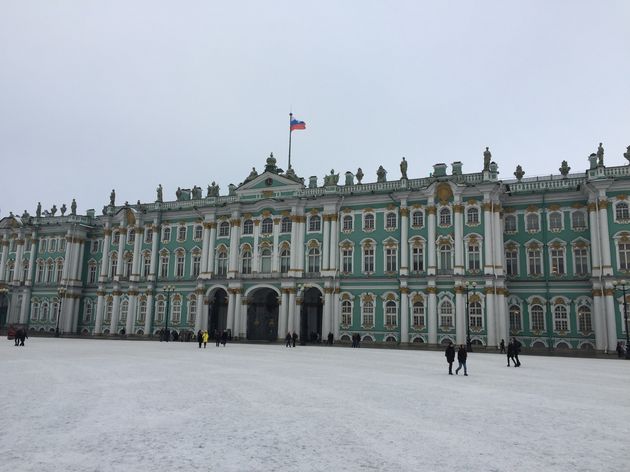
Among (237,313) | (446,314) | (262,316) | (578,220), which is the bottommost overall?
(262,316)

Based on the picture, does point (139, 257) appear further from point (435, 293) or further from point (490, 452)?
point (490, 452)

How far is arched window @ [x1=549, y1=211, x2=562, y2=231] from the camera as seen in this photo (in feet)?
158

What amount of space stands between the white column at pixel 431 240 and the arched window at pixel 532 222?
8596mm

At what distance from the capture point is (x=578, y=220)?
47.5 m

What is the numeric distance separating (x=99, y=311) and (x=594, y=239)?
2177 inches

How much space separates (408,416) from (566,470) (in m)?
4.96

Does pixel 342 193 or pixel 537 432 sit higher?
pixel 342 193

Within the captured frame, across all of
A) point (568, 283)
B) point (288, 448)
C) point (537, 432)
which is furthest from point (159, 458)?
point (568, 283)

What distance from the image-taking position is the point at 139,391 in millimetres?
17219

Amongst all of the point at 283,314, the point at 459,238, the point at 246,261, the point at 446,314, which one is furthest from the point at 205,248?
the point at 459,238

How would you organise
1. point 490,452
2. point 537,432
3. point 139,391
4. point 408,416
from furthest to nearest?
point 139,391 → point 408,416 → point 537,432 → point 490,452

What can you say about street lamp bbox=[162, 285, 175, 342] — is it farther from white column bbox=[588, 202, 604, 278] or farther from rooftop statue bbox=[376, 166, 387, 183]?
white column bbox=[588, 202, 604, 278]

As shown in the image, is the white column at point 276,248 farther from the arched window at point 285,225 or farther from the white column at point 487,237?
the white column at point 487,237

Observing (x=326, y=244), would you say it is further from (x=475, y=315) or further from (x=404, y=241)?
(x=475, y=315)
